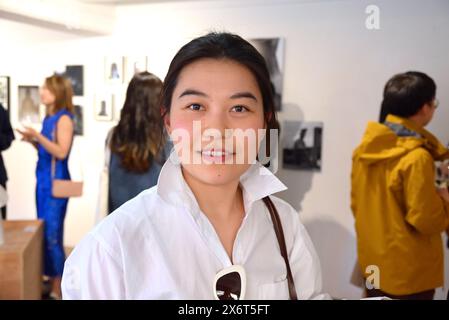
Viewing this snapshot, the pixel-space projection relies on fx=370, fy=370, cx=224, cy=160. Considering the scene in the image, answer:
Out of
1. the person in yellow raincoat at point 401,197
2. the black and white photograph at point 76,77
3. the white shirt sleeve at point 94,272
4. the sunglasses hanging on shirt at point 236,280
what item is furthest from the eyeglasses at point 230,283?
the black and white photograph at point 76,77

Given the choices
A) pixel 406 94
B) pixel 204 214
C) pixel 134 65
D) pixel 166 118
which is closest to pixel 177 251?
pixel 204 214

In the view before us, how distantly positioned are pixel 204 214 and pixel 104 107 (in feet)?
0.76

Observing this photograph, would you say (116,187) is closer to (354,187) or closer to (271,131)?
(271,131)

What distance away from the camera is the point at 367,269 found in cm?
61

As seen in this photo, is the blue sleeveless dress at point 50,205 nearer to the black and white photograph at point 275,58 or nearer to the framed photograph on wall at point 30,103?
the framed photograph on wall at point 30,103

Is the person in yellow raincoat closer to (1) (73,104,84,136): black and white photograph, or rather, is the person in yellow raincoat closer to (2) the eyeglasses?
(2) the eyeglasses

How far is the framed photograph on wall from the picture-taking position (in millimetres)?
561

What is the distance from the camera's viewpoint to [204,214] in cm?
48

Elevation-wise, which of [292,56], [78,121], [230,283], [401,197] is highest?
[292,56]

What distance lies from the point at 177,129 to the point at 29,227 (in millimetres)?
315

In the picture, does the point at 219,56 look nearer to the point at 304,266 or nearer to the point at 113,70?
the point at 113,70

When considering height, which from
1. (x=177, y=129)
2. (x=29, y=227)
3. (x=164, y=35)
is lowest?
(x=29, y=227)

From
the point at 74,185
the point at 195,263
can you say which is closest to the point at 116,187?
the point at 74,185

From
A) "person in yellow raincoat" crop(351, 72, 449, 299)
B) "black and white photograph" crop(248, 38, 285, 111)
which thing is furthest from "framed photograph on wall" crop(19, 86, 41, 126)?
"person in yellow raincoat" crop(351, 72, 449, 299)
